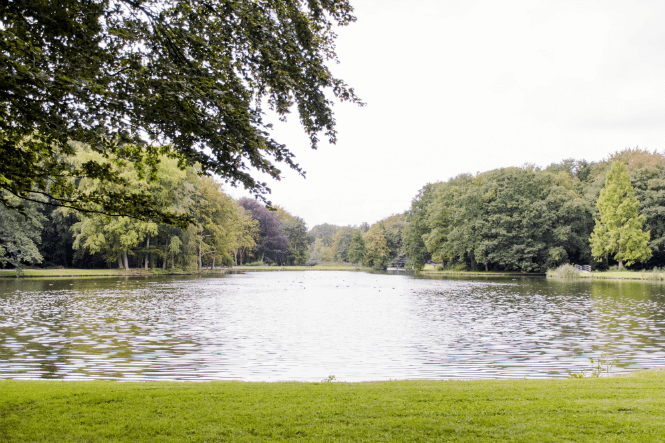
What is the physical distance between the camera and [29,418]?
5418mm

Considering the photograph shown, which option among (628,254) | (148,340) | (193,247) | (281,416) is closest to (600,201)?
(628,254)

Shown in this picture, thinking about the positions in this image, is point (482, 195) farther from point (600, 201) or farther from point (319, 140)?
point (319, 140)

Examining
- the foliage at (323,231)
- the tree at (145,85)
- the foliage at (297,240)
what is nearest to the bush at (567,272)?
the tree at (145,85)

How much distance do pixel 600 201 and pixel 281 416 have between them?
58.4m

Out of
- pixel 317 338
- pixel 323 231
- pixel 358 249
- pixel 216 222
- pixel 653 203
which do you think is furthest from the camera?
pixel 323 231

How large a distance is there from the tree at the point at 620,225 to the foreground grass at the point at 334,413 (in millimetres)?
52025

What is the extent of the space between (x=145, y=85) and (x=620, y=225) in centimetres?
5931

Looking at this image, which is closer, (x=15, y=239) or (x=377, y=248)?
(x=15, y=239)

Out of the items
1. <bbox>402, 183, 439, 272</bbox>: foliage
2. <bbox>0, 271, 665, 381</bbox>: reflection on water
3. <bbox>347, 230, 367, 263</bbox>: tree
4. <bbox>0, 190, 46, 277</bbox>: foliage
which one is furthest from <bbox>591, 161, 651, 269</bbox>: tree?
<bbox>0, 190, 46, 277</bbox>: foliage

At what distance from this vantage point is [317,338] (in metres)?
14.6

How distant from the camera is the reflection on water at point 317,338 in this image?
34.6 ft

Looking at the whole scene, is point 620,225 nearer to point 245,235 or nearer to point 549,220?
point 549,220

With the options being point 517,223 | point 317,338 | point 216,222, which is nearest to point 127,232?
point 216,222

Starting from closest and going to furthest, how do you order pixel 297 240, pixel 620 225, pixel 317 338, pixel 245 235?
pixel 317 338
pixel 620 225
pixel 245 235
pixel 297 240
